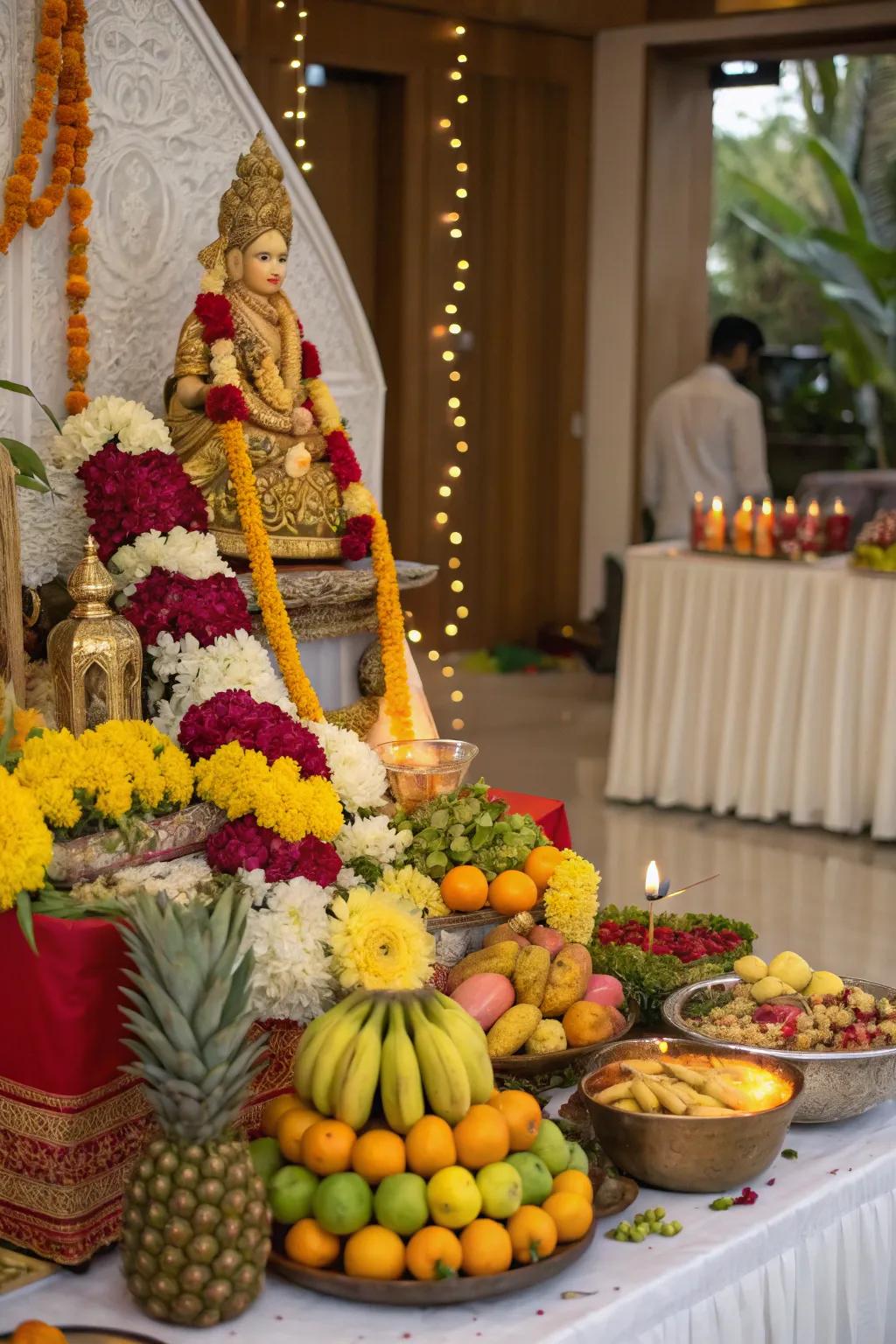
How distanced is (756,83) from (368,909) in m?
8.16

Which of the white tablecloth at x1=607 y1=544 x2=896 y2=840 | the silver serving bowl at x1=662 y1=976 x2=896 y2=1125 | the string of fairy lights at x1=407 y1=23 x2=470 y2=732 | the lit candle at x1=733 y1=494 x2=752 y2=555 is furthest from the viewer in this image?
the string of fairy lights at x1=407 y1=23 x2=470 y2=732

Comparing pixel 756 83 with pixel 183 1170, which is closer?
pixel 183 1170

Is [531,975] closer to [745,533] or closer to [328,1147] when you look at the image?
[328,1147]

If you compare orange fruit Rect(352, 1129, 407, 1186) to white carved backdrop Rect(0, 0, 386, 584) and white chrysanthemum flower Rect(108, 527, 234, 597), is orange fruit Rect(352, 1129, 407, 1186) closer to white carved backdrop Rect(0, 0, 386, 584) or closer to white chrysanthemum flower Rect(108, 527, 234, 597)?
white chrysanthemum flower Rect(108, 527, 234, 597)

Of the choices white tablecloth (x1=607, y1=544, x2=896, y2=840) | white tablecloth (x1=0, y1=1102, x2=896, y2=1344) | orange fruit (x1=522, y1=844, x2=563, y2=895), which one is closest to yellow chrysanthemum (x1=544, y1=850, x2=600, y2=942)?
orange fruit (x1=522, y1=844, x2=563, y2=895)

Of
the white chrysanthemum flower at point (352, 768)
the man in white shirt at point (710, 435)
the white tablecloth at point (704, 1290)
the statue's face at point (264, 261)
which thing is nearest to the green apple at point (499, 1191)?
the white tablecloth at point (704, 1290)

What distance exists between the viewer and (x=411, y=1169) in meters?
2.15

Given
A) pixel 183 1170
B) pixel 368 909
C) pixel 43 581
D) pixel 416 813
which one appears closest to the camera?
pixel 183 1170

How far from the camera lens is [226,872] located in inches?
104

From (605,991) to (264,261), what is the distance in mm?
1619


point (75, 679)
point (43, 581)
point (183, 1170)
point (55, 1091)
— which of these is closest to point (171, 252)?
point (43, 581)

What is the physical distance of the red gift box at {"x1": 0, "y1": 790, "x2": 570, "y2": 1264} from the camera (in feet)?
7.49

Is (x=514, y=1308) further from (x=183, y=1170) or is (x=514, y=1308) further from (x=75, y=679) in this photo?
(x=75, y=679)

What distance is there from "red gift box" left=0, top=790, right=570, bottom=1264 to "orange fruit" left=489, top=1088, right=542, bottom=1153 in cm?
50
